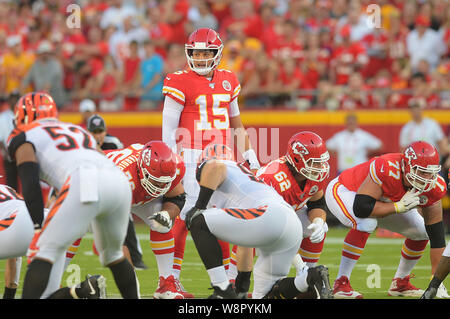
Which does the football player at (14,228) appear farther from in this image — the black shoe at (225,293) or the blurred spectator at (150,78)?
the blurred spectator at (150,78)

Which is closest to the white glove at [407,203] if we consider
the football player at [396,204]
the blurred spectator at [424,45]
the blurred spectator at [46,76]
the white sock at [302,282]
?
the football player at [396,204]

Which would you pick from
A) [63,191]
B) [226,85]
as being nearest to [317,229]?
[226,85]

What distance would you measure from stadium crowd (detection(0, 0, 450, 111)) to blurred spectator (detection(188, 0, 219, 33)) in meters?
0.02

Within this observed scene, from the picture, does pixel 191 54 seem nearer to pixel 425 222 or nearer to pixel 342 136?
pixel 425 222

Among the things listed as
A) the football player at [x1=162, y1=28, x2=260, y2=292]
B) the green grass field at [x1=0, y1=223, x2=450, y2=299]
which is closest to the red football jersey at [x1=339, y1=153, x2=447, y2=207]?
the green grass field at [x1=0, y1=223, x2=450, y2=299]

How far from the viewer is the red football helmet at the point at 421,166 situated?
622 centimetres

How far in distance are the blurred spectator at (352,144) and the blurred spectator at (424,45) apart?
1.63m

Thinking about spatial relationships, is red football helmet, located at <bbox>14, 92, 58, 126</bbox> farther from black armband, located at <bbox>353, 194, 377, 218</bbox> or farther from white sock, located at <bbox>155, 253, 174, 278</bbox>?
black armband, located at <bbox>353, 194, 377, 218</bbox>

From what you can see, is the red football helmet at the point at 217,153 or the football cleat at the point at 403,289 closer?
the red football helmet at the point at 217,153

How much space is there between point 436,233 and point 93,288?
9.75 ft

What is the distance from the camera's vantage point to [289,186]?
6234 mm

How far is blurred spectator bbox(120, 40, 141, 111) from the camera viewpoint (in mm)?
12852

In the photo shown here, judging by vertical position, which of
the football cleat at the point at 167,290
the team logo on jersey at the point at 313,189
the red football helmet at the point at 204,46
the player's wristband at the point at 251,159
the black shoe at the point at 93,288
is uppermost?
the red football helmet at the point at 204,46

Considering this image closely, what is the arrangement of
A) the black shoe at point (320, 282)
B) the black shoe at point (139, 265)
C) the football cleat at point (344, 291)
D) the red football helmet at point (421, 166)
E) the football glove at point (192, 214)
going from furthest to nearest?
the black shoe at point (139, 265), the football cleat at point (344, 291), the red football helmet at point (421, 166), the football glove at point (192, 214), the black shoe at point (320, 282)
